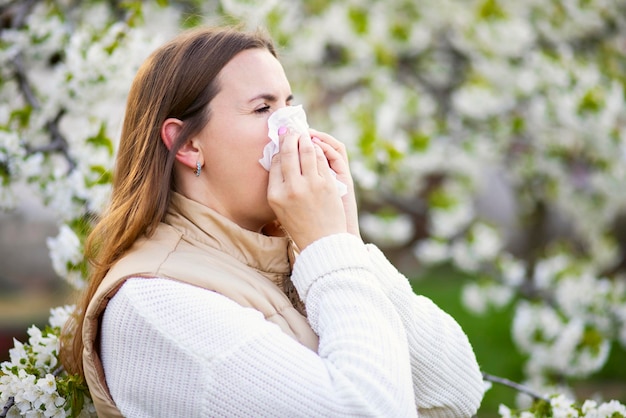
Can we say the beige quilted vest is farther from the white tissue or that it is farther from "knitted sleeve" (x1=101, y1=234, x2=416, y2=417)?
the white tissue

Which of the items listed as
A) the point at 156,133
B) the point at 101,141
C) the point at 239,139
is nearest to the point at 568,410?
the point at 239,139

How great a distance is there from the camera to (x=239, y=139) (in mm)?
1707

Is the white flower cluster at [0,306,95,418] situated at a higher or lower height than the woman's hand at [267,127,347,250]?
lower

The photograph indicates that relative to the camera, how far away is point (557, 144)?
4777 millimetres

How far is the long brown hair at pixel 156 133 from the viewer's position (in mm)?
1700

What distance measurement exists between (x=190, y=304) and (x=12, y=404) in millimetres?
609

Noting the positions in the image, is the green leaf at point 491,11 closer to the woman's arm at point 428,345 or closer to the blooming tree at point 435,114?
the blooming tree at point 435,114

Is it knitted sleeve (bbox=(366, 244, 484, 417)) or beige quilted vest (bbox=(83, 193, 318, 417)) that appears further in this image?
knitted sleeve (bbox=(366, 244, 484, 417))

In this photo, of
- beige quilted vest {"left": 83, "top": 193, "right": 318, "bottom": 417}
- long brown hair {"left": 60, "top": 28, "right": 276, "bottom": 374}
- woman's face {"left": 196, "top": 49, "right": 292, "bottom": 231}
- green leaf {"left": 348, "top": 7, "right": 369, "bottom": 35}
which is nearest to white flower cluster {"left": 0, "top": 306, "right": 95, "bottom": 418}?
long brown hair {"left": 60, "top": 28, "right": 276, "bottom": 374}

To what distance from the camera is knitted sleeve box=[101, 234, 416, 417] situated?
1.41 m

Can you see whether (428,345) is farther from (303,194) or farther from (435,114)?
(435,114)

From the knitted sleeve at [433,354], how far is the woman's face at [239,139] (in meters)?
0.33

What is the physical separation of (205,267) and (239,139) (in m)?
0.33

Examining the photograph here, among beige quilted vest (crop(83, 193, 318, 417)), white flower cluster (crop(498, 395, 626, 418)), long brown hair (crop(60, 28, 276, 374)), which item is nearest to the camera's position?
beige quilted vest (crop(83, 193, 318, 417))
